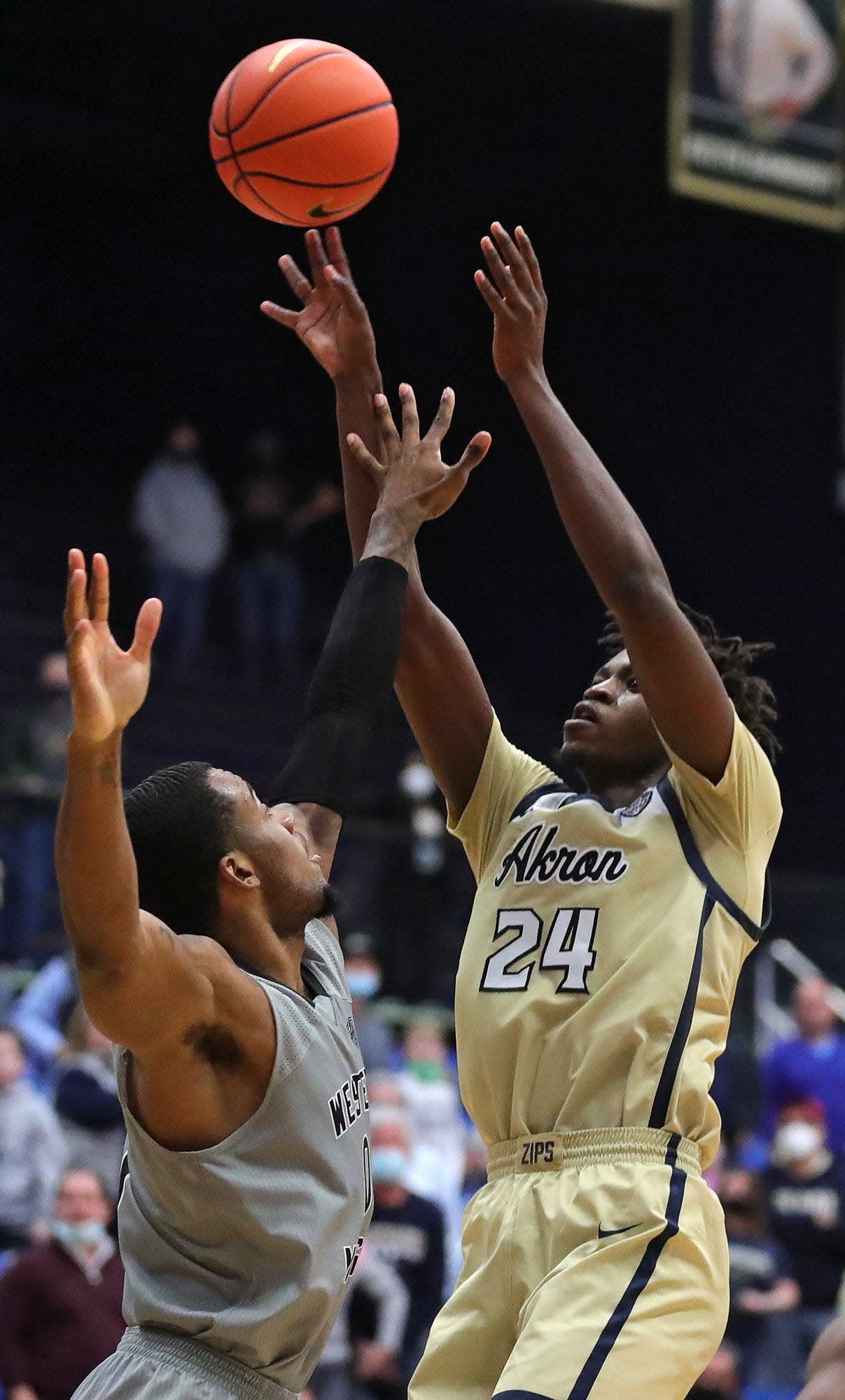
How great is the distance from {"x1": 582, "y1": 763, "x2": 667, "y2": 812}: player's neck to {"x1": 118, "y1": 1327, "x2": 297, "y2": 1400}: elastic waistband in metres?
1.49

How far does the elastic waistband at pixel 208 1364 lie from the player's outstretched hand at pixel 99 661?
3.53 ft

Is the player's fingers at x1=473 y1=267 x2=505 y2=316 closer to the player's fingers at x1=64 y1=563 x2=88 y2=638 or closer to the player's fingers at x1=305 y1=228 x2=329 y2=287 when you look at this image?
the player's fingers at x1=305 y1=228 x2=329 y2=287

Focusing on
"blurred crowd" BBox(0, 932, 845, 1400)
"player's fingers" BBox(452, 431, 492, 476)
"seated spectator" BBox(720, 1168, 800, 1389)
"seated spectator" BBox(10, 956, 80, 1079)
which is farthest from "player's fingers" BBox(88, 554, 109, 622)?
"seated spectator" BBox(10, 956, 80, 1079)

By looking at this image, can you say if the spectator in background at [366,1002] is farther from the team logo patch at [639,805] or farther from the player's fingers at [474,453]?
the player's fingers at [474,453]

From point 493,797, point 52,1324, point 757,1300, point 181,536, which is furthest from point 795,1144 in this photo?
point 181,536

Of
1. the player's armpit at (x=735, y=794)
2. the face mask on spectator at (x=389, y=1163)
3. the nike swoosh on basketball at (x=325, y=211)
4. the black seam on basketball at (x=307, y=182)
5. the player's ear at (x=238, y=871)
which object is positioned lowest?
the face mask on spectator at (x=389, y=1163)

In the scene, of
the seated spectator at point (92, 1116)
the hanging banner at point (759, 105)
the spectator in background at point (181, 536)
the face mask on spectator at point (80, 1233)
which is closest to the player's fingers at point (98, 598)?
the face mask on spectator at point (80, 1233)

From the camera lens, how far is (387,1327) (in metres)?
8.55

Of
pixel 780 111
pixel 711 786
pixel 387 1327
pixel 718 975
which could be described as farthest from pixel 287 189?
pixel 780 111

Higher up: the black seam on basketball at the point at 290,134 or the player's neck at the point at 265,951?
the black seam on basketball at the point at 290,134

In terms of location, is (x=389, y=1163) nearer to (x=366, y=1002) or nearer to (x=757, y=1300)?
(x=757, y=1300)

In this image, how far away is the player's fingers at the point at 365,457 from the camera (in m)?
4.05

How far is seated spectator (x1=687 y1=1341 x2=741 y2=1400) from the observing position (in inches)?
322

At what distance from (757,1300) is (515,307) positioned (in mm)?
6535
